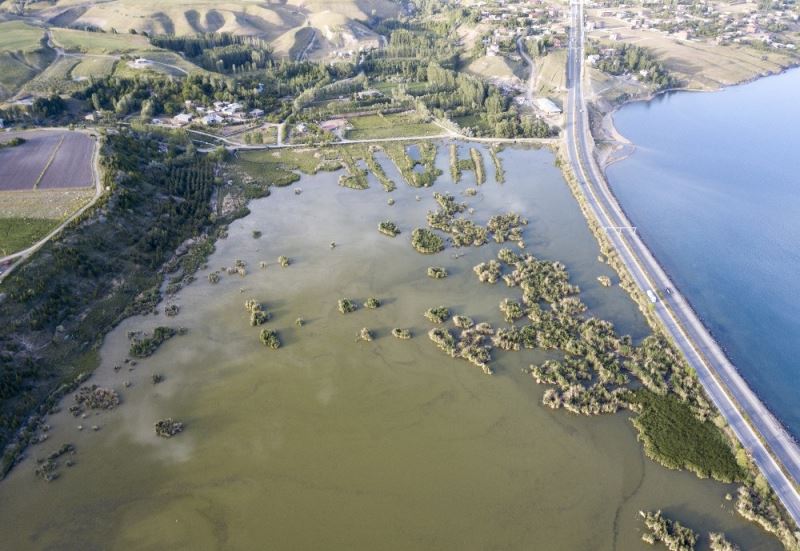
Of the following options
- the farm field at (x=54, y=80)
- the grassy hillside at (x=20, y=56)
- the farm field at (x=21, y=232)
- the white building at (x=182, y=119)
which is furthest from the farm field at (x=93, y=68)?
the farm field at (x=21, y=232)

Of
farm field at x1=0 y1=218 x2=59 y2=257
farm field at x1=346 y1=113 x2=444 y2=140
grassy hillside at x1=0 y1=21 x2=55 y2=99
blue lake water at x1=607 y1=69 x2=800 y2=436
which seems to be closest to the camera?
blue lake water at x1=607 y1=69 x2=800 y2=436

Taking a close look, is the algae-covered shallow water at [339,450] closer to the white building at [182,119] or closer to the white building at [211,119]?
the white building at [211,119]

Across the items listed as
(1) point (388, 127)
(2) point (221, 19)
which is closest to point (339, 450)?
(1) point (388, 127)

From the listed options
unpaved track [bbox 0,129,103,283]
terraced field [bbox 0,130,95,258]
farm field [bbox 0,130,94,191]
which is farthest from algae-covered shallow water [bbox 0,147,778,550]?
farm field [bbox 0,130,94,191]

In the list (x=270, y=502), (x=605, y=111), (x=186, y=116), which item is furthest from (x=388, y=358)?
(x=605, y=111)

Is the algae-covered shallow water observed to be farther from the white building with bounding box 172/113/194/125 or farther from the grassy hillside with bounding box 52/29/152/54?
the grassy hillside with bounding box 52/29/152/54
